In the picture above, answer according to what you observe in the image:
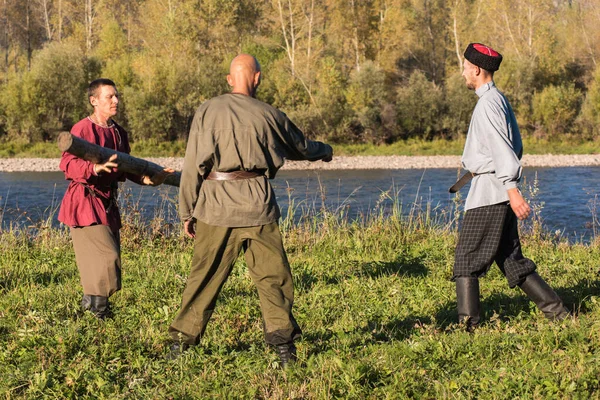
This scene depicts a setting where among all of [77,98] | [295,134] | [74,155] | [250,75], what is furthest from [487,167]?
[77,98]

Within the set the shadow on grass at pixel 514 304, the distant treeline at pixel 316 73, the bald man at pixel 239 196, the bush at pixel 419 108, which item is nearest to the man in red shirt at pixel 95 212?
the bald man at pixel 239 196

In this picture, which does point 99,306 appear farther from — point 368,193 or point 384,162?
point 384,162

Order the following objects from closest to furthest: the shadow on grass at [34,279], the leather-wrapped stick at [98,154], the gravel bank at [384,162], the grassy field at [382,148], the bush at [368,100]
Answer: the leather-wrapped stick at [98,154] < the shadow on grass at [34,279] < the gravel bank at [384,162] < the grassy field at [382,148] < the bush at [368,100]

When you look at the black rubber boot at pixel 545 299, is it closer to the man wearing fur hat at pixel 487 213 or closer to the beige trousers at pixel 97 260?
the man wearing fur hat at pixel 487 213

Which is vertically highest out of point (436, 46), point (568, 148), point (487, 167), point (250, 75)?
point (436, 46)

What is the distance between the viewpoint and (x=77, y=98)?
4159cm

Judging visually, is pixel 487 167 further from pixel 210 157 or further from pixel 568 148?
pixel 568 148

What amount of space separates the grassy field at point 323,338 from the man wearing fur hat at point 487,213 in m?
0.22

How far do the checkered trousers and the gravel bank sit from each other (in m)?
31.7

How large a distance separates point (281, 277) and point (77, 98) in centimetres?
3975

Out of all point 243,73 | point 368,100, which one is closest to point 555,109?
point 368,100

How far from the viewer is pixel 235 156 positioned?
4.21m

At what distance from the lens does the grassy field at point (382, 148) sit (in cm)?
4031

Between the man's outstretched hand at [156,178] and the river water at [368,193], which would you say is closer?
the man's outstretched hand at [156,178]
